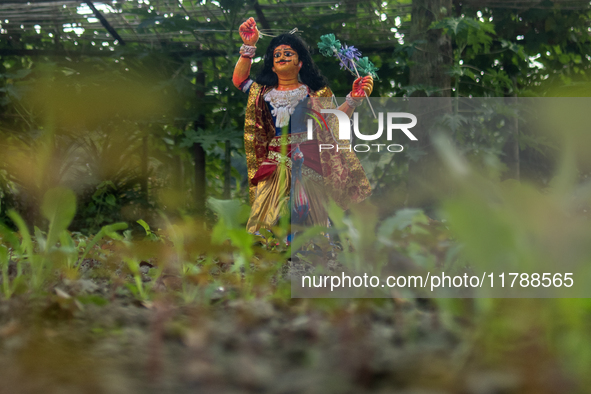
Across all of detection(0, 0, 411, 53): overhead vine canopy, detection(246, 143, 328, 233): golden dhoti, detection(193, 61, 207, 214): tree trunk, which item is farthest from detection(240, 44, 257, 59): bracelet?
detection(193, 61, 207, 214): tree trunk

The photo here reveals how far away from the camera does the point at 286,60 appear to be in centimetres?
290

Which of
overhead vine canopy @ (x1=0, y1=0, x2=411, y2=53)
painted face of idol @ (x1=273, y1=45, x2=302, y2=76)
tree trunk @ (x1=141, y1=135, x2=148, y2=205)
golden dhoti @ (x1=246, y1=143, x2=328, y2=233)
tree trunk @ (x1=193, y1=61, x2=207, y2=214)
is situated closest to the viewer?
golden dhoti @ (x1=246, y1=143, x2=328, y2=233)

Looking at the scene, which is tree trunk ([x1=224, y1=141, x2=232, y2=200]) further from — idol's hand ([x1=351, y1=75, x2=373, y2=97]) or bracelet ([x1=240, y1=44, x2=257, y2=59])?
idol's hand ([x1=351, y1=75, x2=373, y2=97])

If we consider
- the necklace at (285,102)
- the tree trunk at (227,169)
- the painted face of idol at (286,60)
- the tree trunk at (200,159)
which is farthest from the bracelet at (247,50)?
the tree trunk at (200,159)

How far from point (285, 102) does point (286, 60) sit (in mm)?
242

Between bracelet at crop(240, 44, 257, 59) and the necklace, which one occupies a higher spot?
bracelet at crop(240, 44, 257, 59)

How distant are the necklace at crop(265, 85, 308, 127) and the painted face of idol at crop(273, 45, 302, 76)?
4.5 inches

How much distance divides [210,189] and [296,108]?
2.36 m

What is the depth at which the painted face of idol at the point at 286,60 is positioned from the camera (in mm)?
2900

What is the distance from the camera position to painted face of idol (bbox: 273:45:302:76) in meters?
2.90

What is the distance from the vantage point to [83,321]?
Result: 79 centimetres

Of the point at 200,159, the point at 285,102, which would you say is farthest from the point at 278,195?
the point at 200,159

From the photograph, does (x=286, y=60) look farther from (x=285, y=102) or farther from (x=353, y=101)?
(x=353, y=101)

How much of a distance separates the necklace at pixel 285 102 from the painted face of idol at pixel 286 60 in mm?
114
